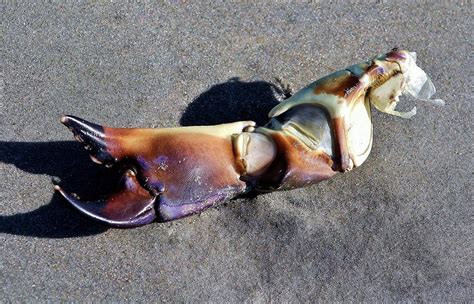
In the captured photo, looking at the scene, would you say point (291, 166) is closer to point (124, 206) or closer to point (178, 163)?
point (178, 163)

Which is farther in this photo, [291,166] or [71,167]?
[71,167]

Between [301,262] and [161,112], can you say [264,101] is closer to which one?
[161,112]

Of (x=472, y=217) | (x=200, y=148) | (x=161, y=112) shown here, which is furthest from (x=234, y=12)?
(x=472, y=217)

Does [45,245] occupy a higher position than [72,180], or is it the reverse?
[72,180]

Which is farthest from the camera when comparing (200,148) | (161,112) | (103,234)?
(161,112)

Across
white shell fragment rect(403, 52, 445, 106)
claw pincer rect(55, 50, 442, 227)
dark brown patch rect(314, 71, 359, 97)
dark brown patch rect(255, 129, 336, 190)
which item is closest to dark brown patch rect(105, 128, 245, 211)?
claw pincer rect(55, 50, 442, 227)

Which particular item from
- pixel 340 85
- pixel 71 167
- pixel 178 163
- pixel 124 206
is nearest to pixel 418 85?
pixel 340 85
